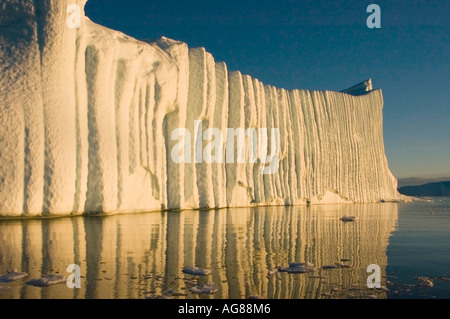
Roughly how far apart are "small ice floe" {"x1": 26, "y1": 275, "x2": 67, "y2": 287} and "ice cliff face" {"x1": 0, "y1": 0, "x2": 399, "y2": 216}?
7550 millimetres

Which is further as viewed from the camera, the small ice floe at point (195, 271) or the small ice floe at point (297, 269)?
the small ice floe at point (297, 269)

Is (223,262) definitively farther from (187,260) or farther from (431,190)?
(431,190)

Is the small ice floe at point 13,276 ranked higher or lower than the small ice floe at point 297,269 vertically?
higher

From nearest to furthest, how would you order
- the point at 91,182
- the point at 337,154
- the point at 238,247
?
the point at 238,247, the point at 91,182, the point at 337,154

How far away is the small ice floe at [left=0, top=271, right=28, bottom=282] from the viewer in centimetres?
375

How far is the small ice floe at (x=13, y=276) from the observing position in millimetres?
3750

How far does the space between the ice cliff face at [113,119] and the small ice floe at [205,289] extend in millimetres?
8441

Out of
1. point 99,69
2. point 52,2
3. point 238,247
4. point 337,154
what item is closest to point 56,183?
point 99,69

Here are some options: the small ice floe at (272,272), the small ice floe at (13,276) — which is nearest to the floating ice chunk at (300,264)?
the small ice floe at (272,272)

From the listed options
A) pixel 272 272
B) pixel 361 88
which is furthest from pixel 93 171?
pixel 361 88

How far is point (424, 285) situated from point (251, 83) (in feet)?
64.5

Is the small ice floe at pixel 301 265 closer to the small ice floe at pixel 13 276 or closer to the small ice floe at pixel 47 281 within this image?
the small ice floe at pixel 47 281
